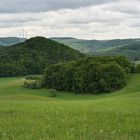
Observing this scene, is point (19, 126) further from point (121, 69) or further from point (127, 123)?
point (121, 69)

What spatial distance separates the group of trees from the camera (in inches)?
4252

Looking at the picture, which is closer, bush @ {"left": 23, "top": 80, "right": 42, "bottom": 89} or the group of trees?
the group of trees

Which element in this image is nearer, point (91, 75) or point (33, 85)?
point (91, 75)

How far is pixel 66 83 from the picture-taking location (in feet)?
390

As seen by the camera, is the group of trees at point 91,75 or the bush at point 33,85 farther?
the bush at point 33,85

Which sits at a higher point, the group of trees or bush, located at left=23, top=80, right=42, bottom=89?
the group of trees

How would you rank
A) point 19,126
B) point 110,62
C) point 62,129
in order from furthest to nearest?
point 110,62
point 19,126
point 62,129

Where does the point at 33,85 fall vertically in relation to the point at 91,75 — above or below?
below

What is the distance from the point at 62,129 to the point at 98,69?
9797 cm

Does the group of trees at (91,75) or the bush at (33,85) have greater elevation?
the group of trees at (91,75)

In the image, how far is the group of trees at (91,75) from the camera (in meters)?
108

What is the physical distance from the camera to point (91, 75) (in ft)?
368

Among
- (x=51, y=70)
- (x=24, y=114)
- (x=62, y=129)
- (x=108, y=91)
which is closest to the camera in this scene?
(x=62, y=129)

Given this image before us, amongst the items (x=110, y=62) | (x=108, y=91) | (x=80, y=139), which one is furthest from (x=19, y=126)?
(x=110, y=62)
